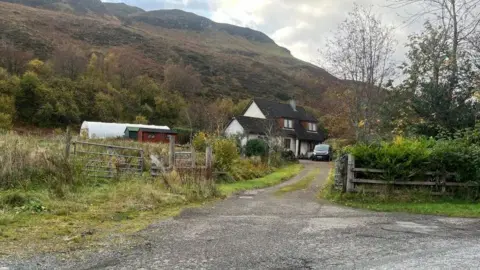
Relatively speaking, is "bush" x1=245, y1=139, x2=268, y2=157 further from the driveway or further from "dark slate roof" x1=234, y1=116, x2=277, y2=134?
the driveway

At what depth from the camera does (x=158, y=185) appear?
15258mm

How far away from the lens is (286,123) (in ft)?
198

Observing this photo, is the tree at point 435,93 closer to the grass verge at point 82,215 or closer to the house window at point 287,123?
the grass verge at point 82,215

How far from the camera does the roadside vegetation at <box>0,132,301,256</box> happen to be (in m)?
8.21

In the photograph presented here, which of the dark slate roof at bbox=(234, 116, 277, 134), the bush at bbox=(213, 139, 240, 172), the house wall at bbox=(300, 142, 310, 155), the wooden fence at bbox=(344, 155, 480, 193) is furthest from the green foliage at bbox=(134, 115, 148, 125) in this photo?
the wooden fence at bbox=(344, 155, 480, 193)

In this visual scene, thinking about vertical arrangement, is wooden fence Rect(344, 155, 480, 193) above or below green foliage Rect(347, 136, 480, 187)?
below

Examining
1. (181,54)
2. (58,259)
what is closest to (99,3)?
(181,54)

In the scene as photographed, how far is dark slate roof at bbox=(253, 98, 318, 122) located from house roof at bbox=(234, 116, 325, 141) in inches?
61.2

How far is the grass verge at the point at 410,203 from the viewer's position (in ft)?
42.9

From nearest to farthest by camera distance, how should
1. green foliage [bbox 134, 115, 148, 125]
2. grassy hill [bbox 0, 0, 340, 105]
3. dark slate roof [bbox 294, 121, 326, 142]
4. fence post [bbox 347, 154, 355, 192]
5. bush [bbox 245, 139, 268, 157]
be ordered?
fence post [bbox 347, 154, 355, 192] < bush [bbox 245, 139, 268, 157] < dark slate roof [bbox 294, 121, 326, 142] < green foliage [bbox 134, 115, 148, 125] < grassy hill [bbox 0, 0, 340, 105]

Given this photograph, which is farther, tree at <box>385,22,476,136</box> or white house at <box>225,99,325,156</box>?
white house at <box>225,99,325,156</box>

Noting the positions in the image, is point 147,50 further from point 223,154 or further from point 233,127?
point 223,154

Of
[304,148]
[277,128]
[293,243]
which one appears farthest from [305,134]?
[293,243]

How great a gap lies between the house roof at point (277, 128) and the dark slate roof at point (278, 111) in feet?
5.10
